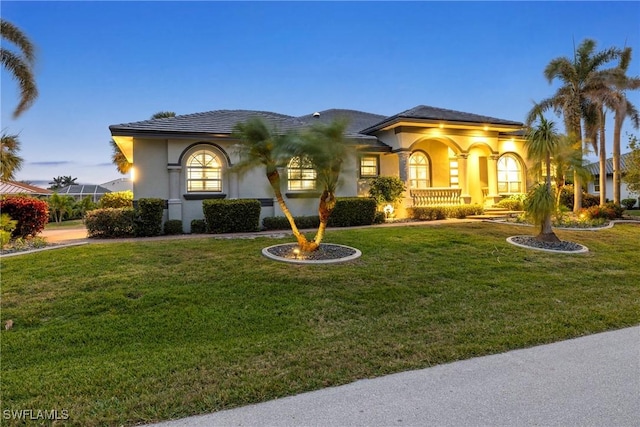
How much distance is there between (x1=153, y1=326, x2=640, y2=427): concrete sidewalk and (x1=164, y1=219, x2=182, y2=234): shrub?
10.3m

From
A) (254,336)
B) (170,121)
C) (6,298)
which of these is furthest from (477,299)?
(170,121)

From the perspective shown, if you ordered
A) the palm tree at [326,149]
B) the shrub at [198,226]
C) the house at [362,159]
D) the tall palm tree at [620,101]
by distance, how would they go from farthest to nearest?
the tall palm tree at [620,101], the house at [362,159], the shrub at [198,226], the palm tree at [326,149]

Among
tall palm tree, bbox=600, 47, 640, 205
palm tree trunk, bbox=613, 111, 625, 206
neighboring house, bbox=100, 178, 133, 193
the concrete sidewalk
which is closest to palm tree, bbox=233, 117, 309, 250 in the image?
the concrete sidewalk

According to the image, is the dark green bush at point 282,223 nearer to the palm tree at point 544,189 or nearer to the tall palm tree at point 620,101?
the palm tree at point 544,189

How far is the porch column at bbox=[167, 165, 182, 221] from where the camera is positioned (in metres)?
12.8

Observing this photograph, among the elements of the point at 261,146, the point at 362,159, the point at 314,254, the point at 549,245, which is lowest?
the point at 549,245

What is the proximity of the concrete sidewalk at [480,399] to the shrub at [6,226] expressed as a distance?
962 centimetres

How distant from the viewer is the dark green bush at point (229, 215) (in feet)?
38.0

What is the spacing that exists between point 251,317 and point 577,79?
22891 mm

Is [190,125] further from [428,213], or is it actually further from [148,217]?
[428,213]

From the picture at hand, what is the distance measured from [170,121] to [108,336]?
1161 cm

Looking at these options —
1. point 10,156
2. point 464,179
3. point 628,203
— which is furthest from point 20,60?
point 628,203

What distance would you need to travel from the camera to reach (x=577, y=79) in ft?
62.5

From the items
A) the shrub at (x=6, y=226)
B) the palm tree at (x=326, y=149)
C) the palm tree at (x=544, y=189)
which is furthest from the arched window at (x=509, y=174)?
the shrub at (x=6, y=226)
